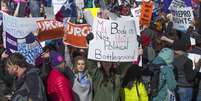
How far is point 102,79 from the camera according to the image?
9.37 m

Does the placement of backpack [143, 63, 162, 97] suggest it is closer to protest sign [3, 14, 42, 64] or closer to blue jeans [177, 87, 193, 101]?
blue jeans [177, 87, 193, 101]

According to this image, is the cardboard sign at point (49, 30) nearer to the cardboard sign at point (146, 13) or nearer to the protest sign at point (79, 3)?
the cardboard sign at point (146, 13)

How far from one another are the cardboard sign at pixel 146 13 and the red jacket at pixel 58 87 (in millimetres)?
5910

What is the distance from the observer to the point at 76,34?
12.1 meters

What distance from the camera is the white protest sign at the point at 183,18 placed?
575 inches

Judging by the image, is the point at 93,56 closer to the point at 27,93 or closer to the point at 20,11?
the point at 27,93

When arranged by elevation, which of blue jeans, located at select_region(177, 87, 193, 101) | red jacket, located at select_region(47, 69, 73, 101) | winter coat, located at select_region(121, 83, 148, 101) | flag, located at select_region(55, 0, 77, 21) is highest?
flag, located at select_region(55, 0, 77, 21)

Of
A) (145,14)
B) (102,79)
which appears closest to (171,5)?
(145,14)

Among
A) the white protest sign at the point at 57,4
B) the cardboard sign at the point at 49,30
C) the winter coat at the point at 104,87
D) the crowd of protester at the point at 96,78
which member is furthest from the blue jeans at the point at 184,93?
the white protest sign at the point at 57,4

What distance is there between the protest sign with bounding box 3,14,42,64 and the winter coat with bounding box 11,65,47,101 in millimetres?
2440

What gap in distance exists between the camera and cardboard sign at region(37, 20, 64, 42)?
1160 cm

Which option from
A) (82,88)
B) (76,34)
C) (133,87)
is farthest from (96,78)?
(76,34)

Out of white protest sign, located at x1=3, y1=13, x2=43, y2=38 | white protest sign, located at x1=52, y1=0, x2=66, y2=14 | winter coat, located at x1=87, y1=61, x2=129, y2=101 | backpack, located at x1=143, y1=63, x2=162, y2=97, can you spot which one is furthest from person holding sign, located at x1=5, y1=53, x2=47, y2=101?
white protest sign, located at x1=52, y1=0, x2=66, y2=14

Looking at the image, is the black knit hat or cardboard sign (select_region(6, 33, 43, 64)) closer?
cardboard sign (select_region(6, 33, 43, 64))
